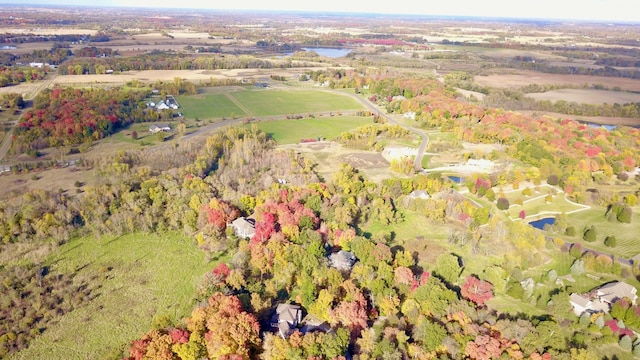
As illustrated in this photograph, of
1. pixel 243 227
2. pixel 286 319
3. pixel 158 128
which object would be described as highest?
pixel 158 128

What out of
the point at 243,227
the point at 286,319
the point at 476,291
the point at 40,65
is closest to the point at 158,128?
the point at 243,227

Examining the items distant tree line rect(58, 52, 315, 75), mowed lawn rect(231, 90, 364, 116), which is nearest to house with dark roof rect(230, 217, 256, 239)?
mowed lawn rect(231, 90, 364, 116)

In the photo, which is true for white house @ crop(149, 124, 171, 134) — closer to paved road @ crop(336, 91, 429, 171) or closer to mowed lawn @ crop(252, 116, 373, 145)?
mowed lawn @ crop(252, 116, 373, 145)

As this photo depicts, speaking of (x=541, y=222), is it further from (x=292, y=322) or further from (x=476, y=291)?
(x=292, y=322)

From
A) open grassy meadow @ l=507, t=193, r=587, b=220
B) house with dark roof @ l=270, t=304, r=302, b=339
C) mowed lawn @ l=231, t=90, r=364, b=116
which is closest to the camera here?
house with dark roof @ l=270, t=304, r=302, b=339

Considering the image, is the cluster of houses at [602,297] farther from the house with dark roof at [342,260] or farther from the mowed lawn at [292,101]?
the mowed lawn at [292,101]

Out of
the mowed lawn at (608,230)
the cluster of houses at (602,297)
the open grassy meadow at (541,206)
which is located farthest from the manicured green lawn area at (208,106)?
the cluster of houses at (602,297)

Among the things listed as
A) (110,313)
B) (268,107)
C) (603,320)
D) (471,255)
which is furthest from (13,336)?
(268,107)
